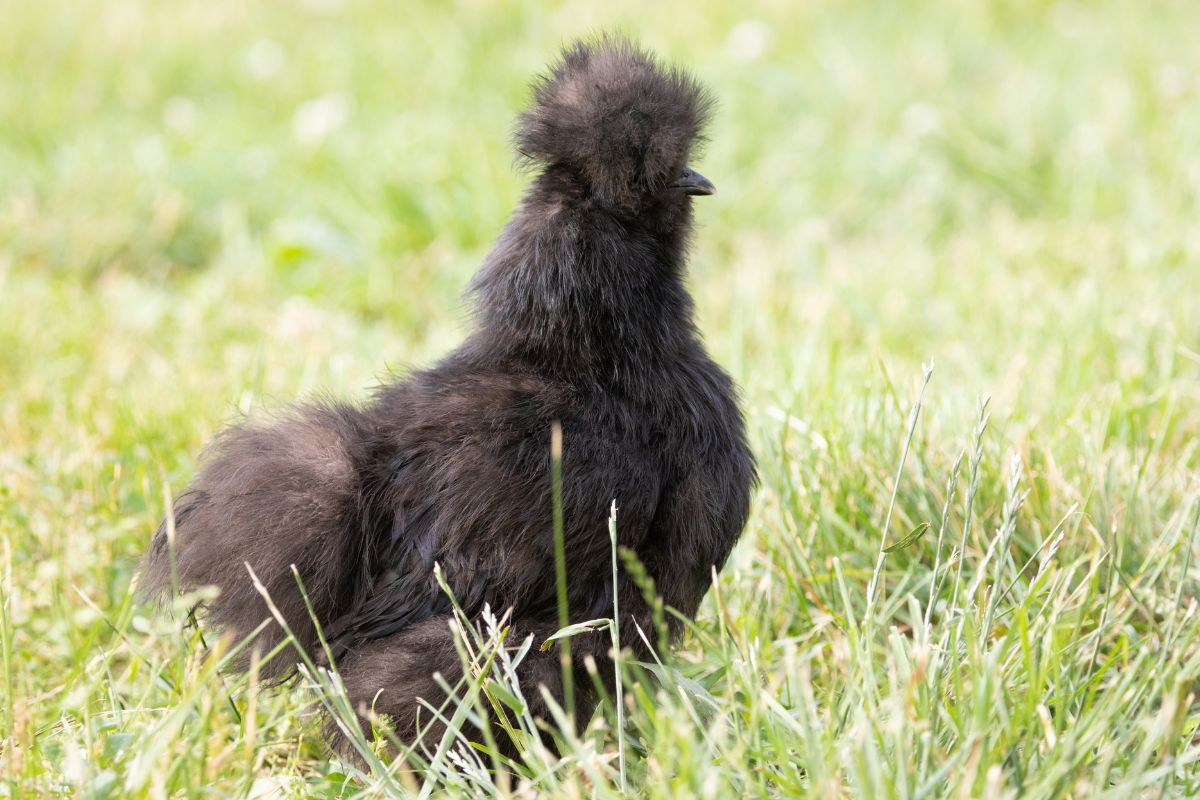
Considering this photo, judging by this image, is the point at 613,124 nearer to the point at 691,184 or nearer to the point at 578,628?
the point at 691,184

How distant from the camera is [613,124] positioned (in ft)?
7.77

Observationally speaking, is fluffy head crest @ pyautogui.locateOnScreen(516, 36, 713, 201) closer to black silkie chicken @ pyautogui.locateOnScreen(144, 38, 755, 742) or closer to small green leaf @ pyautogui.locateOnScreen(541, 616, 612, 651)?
black silkie chicken @ pyautogui.locateOnScreen(144, 38, 755, 742)

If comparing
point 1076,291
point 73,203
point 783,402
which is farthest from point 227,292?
point 1076,291

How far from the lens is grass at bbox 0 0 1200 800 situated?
203cm

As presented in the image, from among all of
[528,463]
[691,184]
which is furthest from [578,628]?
A: [691,184]

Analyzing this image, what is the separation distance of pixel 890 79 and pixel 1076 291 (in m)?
2.61

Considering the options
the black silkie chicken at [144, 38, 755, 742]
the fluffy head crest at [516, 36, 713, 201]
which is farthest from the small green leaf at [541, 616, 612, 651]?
the fluffy head crest at [516, 36, 713, 201]

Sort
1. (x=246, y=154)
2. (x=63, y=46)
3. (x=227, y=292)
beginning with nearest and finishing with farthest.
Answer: (x=227, y=292), (x=246, y=154), (x=63, y=46)

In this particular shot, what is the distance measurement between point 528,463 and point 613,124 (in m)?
0.73

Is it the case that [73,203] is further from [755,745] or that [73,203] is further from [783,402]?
[755,745]

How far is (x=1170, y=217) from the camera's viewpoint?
5.31 metres

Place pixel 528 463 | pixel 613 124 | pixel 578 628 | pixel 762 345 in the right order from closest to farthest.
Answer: pixel 578 628 < pixel 528 463 < pixel 613 124 < pixel 762 345

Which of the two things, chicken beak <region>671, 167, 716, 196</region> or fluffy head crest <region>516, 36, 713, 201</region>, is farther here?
chicken beak <region>671, 167, 716, 196</region>

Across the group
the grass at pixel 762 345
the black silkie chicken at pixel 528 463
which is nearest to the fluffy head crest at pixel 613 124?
the black silkie chicken at pixel 528 463
